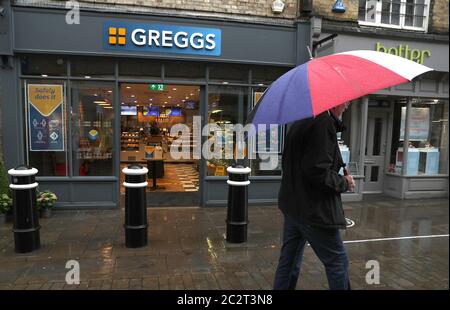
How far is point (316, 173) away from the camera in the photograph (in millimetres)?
2787

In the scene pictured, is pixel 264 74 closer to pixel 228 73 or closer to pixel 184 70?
pixel 228 73

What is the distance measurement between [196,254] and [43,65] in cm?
480

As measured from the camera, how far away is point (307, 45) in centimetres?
786

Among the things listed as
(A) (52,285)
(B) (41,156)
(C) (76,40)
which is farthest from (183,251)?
(C) (76,40)

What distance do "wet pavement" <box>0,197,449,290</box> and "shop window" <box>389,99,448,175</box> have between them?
89.2 inches

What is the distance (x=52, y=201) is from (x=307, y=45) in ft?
19.3

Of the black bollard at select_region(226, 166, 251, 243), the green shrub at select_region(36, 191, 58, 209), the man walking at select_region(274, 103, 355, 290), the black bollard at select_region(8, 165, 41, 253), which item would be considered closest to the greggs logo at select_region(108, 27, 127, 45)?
the green shrub at select_region(36, 191, 58, 209)

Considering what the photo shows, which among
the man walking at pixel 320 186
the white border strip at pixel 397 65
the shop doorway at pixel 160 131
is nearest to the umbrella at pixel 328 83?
the white border strip at pixel 397 65

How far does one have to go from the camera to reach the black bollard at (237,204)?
5391 millimetres

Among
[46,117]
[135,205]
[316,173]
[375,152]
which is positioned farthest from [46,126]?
[375,152]

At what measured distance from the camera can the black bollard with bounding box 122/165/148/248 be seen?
202 inches

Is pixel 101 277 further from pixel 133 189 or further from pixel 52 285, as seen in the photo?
pixel 133 189

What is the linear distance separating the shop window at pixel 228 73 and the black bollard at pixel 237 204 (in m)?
3.00

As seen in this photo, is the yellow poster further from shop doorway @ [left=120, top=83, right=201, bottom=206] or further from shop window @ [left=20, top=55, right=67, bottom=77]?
shop doorway @ [left=120, top=83, right=201, bottom=206]
